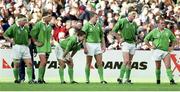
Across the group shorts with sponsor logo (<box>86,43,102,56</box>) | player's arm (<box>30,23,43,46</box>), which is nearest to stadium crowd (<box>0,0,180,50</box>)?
shorts with sponsor logo (<box>86,43,102,56</box>)

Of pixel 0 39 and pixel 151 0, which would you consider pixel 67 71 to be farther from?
pixel 151 0

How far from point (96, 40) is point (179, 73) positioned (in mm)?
4774

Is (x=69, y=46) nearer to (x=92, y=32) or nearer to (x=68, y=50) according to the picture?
(x=68, y=50)

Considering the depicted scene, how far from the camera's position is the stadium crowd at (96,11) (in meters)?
32.1

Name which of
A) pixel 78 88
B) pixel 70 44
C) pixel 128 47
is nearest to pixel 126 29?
pixel 128 47

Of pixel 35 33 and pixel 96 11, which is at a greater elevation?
pixel 96 11

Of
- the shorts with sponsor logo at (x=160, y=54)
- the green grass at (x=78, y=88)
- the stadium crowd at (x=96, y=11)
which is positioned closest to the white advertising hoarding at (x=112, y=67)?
the stadium crowd at (x=96, y=11)

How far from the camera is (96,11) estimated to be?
1369 inches

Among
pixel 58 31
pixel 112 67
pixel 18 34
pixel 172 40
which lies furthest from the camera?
pixel 58 31

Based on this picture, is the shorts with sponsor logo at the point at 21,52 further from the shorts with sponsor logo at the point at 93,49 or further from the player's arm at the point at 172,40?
the player's arm at the point at 172,40

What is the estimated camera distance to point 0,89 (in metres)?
23.8

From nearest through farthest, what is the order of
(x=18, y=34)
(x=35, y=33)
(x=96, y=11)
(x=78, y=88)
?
(x=78, y=88), (x=18, y=34), (x=35, y=33), (x=96, y=11)

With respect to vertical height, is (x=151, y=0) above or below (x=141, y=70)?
A: above

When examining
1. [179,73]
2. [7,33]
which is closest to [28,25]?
[7,33]
